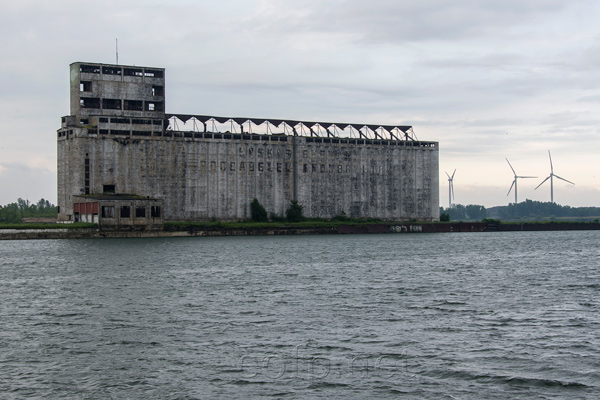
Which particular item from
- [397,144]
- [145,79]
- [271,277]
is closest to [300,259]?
[271,277]

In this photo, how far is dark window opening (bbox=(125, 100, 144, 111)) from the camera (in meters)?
132

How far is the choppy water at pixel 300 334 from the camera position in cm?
2306

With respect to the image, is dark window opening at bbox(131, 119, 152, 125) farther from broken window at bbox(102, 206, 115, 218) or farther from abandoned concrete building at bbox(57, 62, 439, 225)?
broken window at bbox(102, 206, 115, 218)

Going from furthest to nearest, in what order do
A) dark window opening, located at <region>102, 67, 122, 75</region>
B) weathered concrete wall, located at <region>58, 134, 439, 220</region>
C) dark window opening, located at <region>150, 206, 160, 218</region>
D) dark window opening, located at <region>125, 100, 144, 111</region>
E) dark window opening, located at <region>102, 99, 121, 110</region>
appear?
dark window opening, located at <region>125, 100, 144, 111</region> < dark window opening, located at <region>102, 67, 122, 75</region> < dark window opening, located at <region>102, 99, 121, 110</region> < weathered concrete wall, located at <region>58, 134, 439, 220</region> < dark window opening, located at <region>150, 206, 160, 218</region>

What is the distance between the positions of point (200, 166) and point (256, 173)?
11424mm

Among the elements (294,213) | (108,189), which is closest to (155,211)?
(108,189)

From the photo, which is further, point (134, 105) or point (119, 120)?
point (134, 105)

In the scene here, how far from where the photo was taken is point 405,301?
137 feet

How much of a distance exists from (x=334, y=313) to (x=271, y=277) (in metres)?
20.6

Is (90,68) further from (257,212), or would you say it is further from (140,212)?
(257,212)

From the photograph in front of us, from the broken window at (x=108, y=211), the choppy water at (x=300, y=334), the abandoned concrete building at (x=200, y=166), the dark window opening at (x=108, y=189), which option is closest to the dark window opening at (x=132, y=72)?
the abandoned concrete building at (x=200, y=166)

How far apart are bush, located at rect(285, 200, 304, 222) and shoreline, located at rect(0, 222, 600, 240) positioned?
2.78 m

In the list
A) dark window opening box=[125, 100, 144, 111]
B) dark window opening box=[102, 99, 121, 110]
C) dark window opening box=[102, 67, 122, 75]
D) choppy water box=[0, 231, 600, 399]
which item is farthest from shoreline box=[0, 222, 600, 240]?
choppy water box=[0, 231, 600, 399]

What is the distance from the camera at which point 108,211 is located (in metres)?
114
